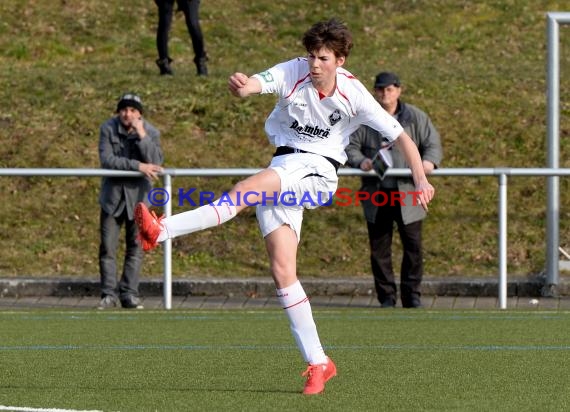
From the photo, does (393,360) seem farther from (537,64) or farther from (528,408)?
(537,64)

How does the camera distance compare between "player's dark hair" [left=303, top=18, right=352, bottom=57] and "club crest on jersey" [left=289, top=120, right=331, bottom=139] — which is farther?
"club crest on jersey" [left=289, top=120, right=331, bottom=139]

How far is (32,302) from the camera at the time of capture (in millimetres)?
14625

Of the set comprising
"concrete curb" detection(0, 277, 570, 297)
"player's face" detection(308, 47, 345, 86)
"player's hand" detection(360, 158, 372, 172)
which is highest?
"player's face" detection(308, 47, 345, 86)

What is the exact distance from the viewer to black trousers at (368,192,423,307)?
13.4 metres

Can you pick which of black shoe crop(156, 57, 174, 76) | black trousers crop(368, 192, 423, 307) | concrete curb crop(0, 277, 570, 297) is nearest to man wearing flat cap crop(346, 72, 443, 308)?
black trousers crop(368, 192, 423, 307)

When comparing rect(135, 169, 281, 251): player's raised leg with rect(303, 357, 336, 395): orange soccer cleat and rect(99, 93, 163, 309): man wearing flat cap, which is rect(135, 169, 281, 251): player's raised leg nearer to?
rect(303, 357, 336, 395): orange soccer cleat

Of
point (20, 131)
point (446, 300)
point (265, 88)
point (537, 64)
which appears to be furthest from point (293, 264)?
point (537, 64)

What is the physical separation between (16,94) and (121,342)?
9562 mm

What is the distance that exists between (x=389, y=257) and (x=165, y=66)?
23.2ft

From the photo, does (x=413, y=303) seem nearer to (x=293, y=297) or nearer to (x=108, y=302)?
(x=108, y=302)

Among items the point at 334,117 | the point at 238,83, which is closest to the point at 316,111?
the point at 334,117

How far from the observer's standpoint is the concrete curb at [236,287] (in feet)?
48.6

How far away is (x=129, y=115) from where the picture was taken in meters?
13.7

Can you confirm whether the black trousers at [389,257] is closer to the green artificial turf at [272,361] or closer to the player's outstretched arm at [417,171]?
the green artificial turf at [272,361]
